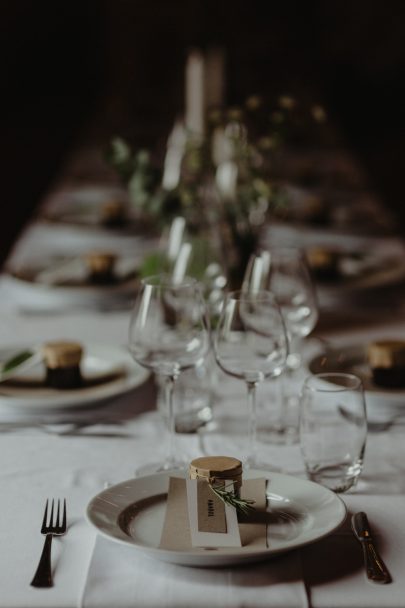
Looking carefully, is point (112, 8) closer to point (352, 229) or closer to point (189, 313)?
point (352, 229)

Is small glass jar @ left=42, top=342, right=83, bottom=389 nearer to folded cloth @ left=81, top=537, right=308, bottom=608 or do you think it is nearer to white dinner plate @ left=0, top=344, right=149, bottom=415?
white dinner plate @ left=0, top=344, right=149, bottom=415

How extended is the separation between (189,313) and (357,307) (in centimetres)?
98

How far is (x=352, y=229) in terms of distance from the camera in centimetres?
302

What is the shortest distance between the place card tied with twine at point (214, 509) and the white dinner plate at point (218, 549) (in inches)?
0.5

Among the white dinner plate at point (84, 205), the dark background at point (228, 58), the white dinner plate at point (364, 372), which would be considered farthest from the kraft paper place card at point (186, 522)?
the dark background at point (228, 58)

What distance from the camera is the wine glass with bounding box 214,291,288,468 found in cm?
124

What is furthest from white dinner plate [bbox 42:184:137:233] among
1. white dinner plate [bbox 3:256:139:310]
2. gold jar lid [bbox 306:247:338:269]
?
gold jar lid [bbox 306:247:338:269]

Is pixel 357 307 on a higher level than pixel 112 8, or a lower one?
lower

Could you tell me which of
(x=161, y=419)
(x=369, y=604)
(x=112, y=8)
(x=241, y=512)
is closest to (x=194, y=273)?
(x=161, y=419)

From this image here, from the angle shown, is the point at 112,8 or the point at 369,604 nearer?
the point at 369,604

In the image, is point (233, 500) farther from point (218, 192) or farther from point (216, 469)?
point (218, 192)

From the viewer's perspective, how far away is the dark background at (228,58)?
28.7 feet

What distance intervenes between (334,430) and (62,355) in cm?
55

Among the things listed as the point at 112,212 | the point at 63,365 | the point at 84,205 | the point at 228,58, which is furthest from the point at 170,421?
the point at 228,58
